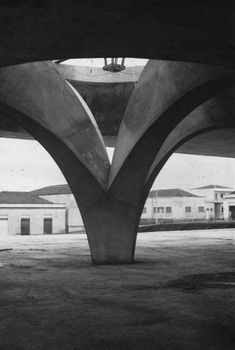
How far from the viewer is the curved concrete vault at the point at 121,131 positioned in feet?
47.8

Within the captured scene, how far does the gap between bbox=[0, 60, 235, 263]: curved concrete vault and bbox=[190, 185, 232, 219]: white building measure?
7574 centimetres

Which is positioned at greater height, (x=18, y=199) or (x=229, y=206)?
(x=18, y=199)

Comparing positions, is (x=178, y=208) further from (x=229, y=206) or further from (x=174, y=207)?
(x=229, y=206)

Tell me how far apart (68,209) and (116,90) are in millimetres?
65496

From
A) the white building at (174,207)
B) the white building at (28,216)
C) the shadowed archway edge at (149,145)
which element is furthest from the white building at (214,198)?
the shadowed archway edge at (149,145)

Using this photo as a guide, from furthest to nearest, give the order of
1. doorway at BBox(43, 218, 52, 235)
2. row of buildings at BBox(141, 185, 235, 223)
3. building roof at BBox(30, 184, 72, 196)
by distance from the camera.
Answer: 1. row of buildings at BBox(141, 185, 235, 223)
2. building roof at BBox(30, 184, 72, 196)
3. doorway at BBox(43, 218, 52, 235)

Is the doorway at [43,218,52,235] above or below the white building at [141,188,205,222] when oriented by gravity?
below

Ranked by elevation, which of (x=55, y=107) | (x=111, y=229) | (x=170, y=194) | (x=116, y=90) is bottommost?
(x=111, y=229)

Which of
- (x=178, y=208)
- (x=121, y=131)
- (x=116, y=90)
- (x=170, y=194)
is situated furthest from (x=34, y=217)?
(x=121, y=131)

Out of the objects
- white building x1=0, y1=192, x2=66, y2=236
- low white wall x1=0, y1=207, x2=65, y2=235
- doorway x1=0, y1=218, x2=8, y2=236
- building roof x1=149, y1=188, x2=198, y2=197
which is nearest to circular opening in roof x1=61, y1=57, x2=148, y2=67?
white building x1=0, y1=192, x2=66, y2=236

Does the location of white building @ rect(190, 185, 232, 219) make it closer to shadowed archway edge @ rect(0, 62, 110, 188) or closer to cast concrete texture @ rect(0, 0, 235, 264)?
cast concrete texture @ rect(0, 0, 235, 264)

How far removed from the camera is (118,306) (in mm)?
9867

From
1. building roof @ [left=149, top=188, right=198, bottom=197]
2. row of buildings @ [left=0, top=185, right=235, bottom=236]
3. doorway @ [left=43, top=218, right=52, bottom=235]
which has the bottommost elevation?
doorway @ [left=43, top=218, right=52, bottom=235]

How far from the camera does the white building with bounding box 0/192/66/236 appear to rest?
66812 millimetres
